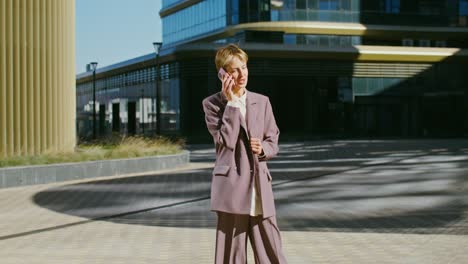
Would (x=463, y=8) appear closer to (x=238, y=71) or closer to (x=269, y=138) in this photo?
(x=269, y=138)

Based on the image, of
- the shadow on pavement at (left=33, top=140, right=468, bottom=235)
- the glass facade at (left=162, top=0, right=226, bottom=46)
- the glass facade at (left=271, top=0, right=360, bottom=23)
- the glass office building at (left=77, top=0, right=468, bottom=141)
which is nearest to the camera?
the shadow on pavement at (left=33, top=140, right=468, bottom=235)

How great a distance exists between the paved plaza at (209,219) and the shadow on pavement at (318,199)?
0.02 meters

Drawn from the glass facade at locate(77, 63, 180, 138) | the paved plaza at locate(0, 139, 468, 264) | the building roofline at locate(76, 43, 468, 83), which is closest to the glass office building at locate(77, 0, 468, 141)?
the building roofline at locate(76, 43, 468, 83)

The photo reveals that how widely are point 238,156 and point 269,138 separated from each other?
242 millimetres

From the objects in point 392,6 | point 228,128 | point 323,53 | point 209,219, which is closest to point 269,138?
point 228,128

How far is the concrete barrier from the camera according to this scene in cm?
1599

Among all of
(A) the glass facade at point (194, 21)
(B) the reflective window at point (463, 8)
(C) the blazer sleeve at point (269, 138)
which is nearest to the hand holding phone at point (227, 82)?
(C) the blazer sleeve at point (269, 138)

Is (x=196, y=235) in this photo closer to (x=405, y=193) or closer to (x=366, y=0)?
(x=405, y=193)

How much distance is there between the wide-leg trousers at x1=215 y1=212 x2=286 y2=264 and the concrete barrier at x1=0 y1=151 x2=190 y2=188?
11.4 meters

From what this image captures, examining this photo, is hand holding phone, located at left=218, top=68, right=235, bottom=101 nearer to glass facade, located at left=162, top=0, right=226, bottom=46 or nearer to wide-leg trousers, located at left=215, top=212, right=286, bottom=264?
wide-leg trousers, located at left=215, top=212, right=286, bottom=264

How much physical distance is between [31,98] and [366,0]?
3980 centimetres

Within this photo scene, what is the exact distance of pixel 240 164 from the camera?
197 inches

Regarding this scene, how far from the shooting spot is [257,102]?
5.11 metres

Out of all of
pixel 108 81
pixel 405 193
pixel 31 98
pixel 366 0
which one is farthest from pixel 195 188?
pixel 108 81
